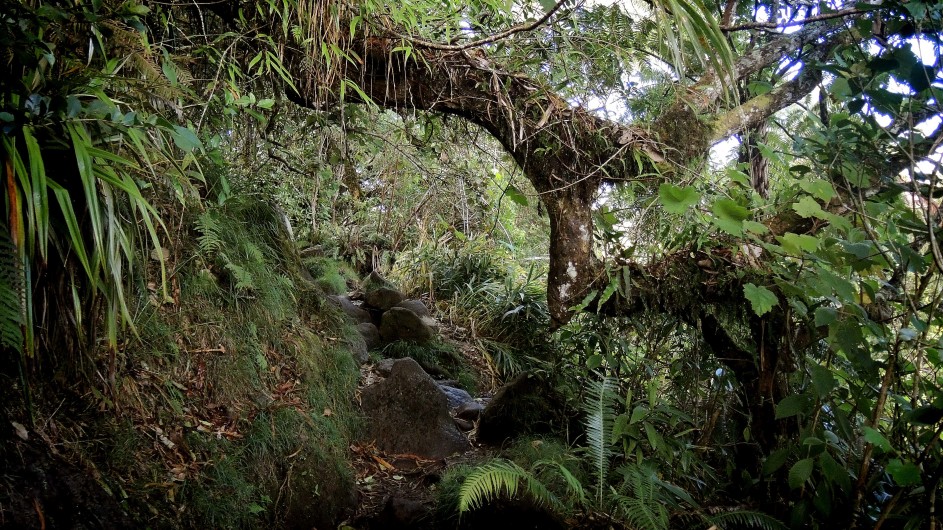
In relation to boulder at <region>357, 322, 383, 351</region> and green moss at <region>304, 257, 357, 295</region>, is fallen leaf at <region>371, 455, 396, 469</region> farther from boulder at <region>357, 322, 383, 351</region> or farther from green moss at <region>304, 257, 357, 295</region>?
green moss at <region>304, 257, 357, 295</region>

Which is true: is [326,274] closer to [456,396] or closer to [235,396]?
[456,396]

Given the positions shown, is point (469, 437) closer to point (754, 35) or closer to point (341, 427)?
point (341, 427)

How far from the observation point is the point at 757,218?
288cm

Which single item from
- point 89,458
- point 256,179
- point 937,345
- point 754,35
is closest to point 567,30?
point 754,35

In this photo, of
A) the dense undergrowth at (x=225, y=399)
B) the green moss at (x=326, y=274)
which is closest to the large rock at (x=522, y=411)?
the dense undergrowth at (x=225, y=399)

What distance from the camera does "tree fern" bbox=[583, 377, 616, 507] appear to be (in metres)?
2.63

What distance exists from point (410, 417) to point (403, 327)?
1349mm

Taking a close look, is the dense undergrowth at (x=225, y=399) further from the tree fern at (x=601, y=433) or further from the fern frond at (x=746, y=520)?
the fern frond at (x=746, y=520)

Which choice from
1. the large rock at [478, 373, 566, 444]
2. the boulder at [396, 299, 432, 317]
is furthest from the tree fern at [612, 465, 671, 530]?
the boulder at [396, 299, 432, 317]

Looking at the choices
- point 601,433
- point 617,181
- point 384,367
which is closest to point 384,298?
point 384,367

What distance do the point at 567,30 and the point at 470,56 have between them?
0.71 m

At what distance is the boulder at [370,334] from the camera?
5.09 metres

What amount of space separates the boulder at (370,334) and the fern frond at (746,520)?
3.26m

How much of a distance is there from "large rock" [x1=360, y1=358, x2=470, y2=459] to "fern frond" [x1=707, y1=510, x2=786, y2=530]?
189 cm
